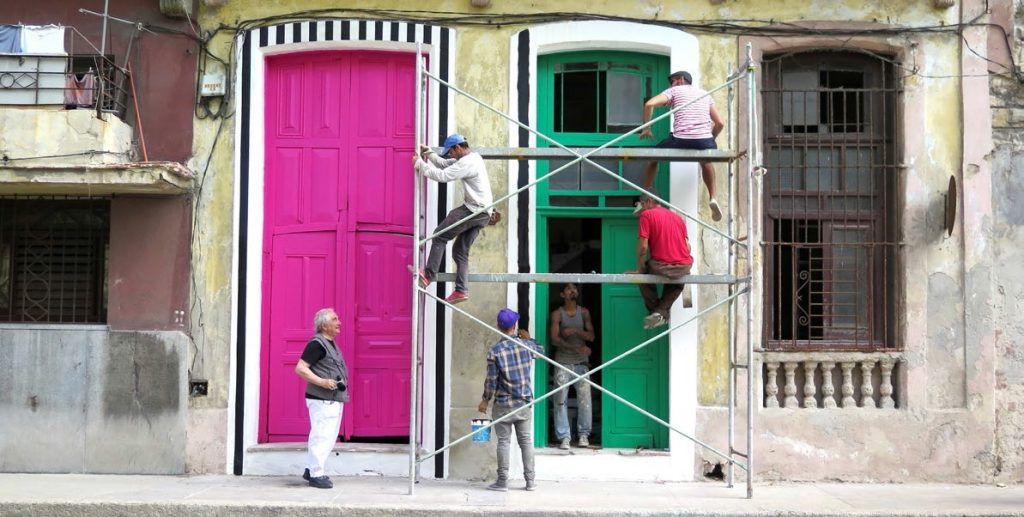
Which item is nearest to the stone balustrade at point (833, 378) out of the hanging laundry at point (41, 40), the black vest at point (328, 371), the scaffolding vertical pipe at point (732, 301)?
the scaffolding vertical pipe at point (732, 301)

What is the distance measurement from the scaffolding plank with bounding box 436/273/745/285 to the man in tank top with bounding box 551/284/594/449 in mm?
815

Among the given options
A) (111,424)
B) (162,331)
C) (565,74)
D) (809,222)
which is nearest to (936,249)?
(809,222)

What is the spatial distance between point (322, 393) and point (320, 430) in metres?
0.31

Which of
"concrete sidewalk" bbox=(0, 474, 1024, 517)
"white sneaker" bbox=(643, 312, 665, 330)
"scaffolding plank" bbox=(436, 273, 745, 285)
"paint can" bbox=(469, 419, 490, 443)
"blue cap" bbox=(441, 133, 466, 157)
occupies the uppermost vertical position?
"blue cap" bbox=(441, 133, 466, 157)

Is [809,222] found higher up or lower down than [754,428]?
higher up

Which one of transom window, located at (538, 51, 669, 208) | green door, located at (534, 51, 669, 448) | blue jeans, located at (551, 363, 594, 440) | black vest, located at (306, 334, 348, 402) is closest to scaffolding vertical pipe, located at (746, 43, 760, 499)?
green door, located at (534, 51, 669, 448)

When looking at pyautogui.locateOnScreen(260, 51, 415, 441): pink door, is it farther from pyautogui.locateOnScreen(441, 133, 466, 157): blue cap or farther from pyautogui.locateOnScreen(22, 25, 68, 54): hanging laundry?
pyautogui.locateOnScreen(22, 25, 68, 54): hanging laundry

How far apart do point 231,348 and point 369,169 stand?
2.08 metres

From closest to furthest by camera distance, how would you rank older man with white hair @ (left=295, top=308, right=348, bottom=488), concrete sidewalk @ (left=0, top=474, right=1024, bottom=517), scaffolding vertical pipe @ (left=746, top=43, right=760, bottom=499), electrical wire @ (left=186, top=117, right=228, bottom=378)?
concrete sidewalk @ (left=0, top=474, right=1024, bottom=517), scaffolding vertical pipe @ (left=746, top=43, right=760, bottom=499), older man with white hair @ (left=295, top=308, right=348, bottom=488), electrical wire @ (left=186, top=117, right=228, bottom=378)

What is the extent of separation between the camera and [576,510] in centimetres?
757

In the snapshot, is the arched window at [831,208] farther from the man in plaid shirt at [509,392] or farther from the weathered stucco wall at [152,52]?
the weathered stucco wall at [152,52]

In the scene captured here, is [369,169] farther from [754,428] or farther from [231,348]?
[754,428]

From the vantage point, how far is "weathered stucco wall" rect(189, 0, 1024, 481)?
353 inches

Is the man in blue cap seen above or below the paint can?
above
